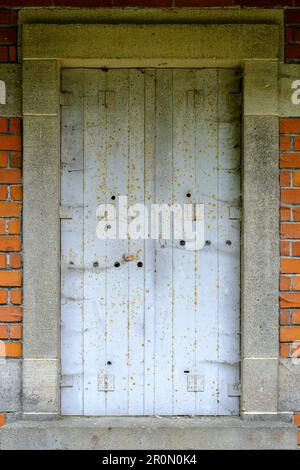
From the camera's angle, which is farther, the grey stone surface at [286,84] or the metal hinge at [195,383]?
the metal hinge at [195,383]

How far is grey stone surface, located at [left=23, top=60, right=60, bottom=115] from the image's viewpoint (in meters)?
3.39

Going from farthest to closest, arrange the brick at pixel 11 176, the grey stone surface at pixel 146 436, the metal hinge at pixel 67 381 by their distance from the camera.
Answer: the metal hinge at pixel 67 381
the brick at pixel 11 176
the grey stone surface at pixel 146 436

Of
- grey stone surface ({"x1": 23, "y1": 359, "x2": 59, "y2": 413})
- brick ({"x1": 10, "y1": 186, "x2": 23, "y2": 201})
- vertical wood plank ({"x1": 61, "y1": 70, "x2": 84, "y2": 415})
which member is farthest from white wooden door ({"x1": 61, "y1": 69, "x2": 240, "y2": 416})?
brick ({"x1": 10, "y1": 186, "x2": 23, "y2": 201})

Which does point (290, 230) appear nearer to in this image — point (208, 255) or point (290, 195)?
point (290, 195)

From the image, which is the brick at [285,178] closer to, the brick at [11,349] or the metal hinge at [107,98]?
the metal hinge at [107,98]

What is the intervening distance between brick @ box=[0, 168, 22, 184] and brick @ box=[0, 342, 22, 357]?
93 centimetres

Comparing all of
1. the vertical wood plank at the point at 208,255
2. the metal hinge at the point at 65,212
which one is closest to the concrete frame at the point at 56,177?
the metal hinge at the point at 65,212

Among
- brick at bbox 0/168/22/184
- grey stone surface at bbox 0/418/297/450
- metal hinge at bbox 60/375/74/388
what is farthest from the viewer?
metal hinge at bbox 60/375/74/388

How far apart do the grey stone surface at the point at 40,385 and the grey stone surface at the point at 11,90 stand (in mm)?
1430

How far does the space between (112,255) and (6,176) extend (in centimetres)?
77

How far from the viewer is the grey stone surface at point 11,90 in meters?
3.43

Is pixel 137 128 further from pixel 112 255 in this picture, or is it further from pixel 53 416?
pixel 53 416

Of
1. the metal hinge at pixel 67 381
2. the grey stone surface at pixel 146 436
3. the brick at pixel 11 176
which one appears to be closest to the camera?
the grey stone surface at pixel 146 436

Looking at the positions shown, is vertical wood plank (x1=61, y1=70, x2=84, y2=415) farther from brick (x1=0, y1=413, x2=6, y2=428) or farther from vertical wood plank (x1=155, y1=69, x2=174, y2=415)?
vertical wood plank (x1=155, y1=69, x2=174, y2=415)
